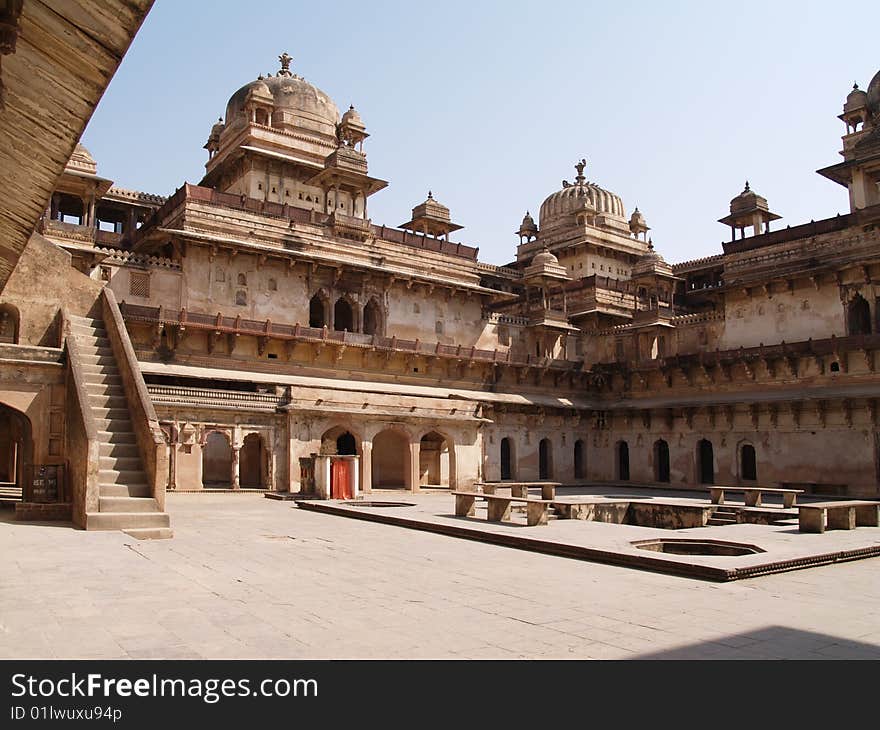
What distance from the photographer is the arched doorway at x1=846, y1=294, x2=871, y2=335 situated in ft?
91.2

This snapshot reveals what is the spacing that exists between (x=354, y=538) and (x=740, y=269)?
2421 centimetres

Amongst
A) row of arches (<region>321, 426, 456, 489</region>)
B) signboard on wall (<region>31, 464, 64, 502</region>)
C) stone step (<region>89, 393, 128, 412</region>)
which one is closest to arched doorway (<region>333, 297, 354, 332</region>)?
row of arches (<region>321, 426, 456, 489</region>)

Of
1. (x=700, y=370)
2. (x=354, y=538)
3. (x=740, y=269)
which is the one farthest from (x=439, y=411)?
(x=354, y=538)

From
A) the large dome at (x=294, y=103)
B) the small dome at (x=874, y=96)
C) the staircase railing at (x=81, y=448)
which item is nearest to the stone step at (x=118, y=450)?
the staircase railing at (x=81, y=448)

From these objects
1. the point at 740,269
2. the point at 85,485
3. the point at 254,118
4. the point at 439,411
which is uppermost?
the point at 254,118

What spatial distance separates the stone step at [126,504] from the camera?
11047 millimetres

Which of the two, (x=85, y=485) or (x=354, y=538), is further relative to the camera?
(x=354, y=538)

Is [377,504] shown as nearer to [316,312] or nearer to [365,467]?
[365,467]

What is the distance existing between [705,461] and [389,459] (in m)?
12.1

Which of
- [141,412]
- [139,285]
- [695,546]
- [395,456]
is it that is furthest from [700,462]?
[141,412]
